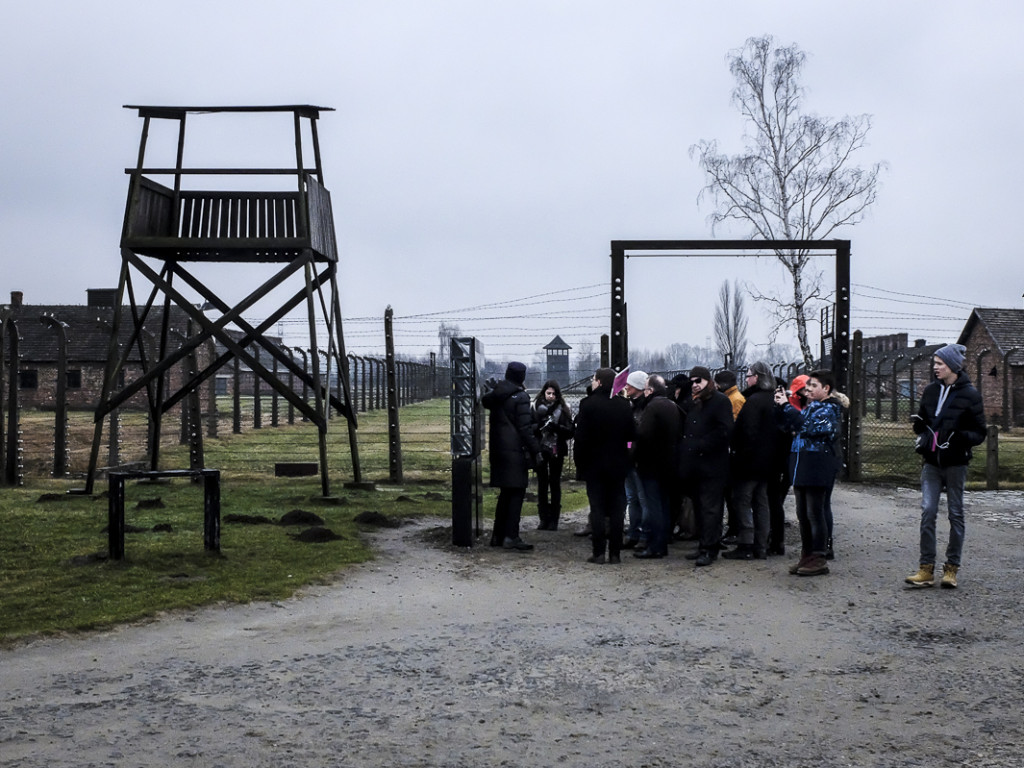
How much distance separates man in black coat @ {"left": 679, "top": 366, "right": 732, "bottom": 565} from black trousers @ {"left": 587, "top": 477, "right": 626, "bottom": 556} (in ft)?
2.32

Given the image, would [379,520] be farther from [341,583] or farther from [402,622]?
[402,622]

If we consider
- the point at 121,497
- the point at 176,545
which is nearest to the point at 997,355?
the point at 176,545

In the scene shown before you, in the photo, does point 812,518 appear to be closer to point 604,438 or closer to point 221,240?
point 604,438

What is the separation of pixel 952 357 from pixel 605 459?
313cm

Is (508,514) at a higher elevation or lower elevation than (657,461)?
lower

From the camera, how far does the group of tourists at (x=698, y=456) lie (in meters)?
10.5

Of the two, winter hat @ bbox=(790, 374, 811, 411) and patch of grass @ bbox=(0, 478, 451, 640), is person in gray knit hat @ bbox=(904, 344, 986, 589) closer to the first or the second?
winter hat @ bbox=(790, 374, 811, 411)

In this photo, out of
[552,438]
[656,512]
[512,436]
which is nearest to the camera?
[656,512]

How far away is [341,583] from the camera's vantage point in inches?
383

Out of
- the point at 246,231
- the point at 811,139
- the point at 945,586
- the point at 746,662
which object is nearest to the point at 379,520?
the point at 246,231

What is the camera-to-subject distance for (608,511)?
37.0ft

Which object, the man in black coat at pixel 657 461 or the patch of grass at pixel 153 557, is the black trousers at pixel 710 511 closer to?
the man in black coat at pixel 657 461

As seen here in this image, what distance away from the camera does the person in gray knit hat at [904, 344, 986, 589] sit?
9.55 m

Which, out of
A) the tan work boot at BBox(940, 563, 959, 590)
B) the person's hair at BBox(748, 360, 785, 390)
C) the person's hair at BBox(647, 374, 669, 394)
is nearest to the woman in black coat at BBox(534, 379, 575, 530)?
the person's hair at BBox(647, 374, 669, 394)
